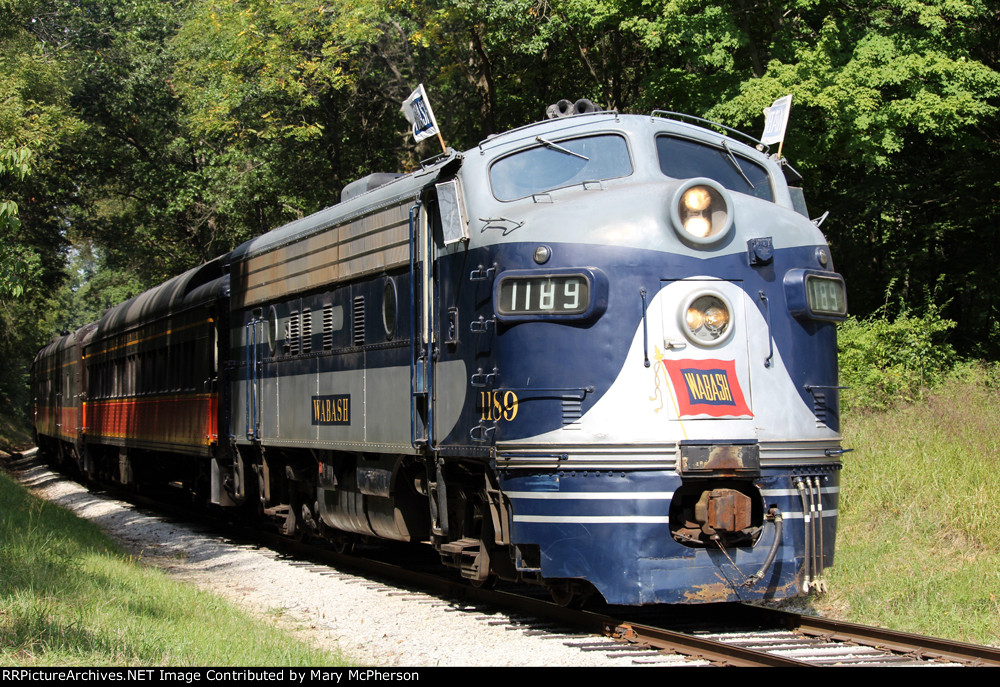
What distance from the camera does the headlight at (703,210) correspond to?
7656 mm

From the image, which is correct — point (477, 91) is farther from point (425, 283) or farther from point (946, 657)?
point (946, 657)

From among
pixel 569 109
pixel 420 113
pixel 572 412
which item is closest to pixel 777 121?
pixel 569 109

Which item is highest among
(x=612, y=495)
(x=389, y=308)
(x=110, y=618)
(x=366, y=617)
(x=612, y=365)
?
(x=389, y=308)

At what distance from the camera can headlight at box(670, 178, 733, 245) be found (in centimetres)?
Answer: 766

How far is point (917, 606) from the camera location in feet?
27.0

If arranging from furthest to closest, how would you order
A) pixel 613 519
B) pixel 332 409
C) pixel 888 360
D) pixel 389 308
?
pixel 888 360 → pixel 332 409 → pixel 389 308 → pixel 613 519

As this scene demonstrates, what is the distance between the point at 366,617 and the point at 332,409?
2.61m

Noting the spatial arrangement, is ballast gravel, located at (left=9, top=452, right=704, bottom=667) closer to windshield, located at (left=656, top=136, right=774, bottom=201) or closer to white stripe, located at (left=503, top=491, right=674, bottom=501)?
white stripe, located at (left=503, top=491, right=674, bottom=501)

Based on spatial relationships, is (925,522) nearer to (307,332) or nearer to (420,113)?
(420,113)

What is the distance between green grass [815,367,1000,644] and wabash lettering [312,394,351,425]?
4883mm

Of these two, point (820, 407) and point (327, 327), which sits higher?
point (327, 327)

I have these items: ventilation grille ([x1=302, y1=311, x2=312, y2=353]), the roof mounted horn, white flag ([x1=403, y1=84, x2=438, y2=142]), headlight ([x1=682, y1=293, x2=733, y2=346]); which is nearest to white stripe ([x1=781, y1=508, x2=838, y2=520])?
headlight ([x1=682, y1=293, x2=733, y2=346])

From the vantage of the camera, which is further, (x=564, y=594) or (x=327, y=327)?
(x=327, y=327)

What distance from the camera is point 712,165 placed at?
870 cm
